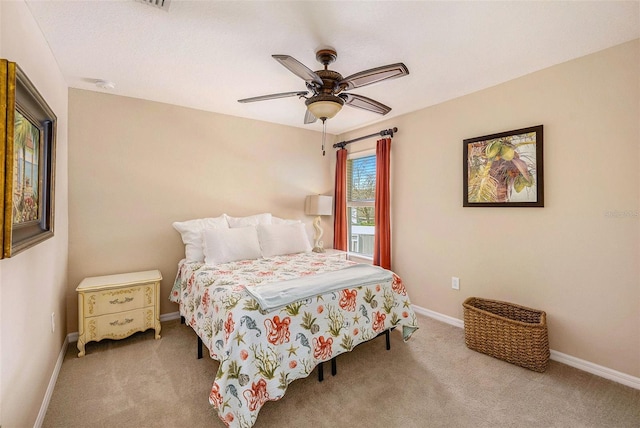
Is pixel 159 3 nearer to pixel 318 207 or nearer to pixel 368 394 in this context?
pixel 368 394

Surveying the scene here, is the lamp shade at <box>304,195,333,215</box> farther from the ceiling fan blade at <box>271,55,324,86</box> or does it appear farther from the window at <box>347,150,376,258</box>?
the ceiling fan blade at <box>271,55,324,86</box>

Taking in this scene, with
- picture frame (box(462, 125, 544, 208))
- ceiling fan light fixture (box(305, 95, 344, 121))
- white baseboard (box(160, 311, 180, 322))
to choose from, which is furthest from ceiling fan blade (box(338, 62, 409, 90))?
white baseboard (box(160, 311, 180, 322))

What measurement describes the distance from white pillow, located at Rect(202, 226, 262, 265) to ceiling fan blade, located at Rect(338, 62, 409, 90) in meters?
1.81

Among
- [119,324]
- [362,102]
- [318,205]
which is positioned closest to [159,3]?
[362,102]

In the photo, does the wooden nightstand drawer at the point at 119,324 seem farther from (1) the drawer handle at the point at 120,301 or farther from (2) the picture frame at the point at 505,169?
(2) the picture frame at the point at 505,169

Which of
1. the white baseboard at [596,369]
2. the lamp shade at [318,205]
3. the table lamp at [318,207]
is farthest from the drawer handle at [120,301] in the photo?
Answer: the white baseboard at [596,369]

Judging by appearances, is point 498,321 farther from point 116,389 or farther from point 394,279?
point 116,389

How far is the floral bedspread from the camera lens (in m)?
1.63

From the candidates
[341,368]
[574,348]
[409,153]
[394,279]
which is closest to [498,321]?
[574,348]

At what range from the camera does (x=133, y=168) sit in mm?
3053

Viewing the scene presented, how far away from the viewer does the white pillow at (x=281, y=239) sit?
10.6ft

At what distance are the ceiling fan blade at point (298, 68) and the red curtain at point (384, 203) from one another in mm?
1870

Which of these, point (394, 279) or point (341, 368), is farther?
point (394, 279)

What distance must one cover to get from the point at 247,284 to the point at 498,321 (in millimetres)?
2061
